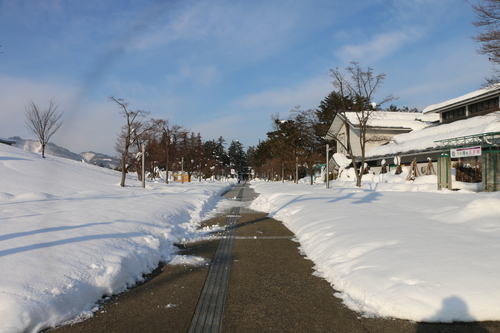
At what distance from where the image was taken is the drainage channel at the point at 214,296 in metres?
3.64

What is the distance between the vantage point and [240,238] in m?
8.69

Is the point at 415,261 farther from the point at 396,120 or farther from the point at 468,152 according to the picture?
the point at 396,120

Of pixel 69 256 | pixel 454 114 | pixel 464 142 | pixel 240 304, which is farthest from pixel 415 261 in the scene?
pixel 454 114

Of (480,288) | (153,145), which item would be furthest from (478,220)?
(153,145)

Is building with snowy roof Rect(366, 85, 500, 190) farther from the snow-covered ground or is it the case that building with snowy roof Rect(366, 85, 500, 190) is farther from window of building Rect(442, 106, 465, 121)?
the snow-covered ground

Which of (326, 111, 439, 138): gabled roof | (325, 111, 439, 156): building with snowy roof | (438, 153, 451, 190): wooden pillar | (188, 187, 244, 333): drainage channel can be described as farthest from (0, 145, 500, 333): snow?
(326, 111, 439, 138): gabled roof

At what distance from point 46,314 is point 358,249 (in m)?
4.80

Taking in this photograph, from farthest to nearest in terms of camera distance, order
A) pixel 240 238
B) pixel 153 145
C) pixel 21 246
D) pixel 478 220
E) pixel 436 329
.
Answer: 1. pixel 153 145
2. pixel 240 238
3. pixel 478 220
4. pixel 21 246
5. pixel 436 329

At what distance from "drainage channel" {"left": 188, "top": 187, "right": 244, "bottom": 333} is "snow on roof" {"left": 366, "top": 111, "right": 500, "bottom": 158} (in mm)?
19688

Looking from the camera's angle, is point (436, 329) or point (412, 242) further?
point (412, 242)

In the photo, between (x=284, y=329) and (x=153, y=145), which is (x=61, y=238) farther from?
(x=153, y=145)

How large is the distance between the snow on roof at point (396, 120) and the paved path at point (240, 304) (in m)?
31.6

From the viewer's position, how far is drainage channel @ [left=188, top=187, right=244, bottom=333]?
3.64 meters

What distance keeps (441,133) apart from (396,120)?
45.2 ft
